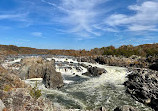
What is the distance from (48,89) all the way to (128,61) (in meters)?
38.5

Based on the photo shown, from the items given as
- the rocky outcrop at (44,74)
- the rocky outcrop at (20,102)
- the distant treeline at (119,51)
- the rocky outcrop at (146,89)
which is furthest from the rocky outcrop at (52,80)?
the distant treeline at (119,51)

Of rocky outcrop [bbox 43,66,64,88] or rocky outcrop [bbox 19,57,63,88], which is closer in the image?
rocky outcrop [bbox 43,66,64,88]

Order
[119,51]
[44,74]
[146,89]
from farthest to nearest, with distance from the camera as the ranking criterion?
[119,51]
[44,74]
[146,89]

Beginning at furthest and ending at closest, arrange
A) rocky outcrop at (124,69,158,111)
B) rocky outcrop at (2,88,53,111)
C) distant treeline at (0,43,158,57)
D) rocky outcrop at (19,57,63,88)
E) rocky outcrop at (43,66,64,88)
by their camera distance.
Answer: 1. distant treeline at (0,43,158,57)
2. rocky outcrop at (19,57,63,88)
3. rocky outcrop at (43,66,64,88)
4. rocky outcrop at (124,69,158,111)
5. rocky outcrop at (2,88,53,111)

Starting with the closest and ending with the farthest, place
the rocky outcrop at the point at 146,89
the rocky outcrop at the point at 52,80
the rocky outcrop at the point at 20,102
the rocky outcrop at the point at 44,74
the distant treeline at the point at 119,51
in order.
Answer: the rocky outcrop at the point at 20,102 < the rocky outcrop at the point at 146,89 < the rocky outcrop at the point at 52,80 < the rocky outcrop at the point at 44,74 < the distant treeline at the point at 119,51

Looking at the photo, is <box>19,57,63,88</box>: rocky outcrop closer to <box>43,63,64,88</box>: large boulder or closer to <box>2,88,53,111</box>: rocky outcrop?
<box>43,63,64,88</box>: large boulder

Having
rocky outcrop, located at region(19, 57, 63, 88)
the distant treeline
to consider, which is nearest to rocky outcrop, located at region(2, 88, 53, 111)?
rocky outcrop, located at region(19, 57, 63, 88)

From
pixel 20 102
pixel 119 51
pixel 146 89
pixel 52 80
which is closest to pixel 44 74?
pixel 52 80

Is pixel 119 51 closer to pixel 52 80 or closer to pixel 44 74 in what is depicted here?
pixel 44 74

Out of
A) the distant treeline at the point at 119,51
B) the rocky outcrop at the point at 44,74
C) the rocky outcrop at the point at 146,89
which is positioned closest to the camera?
the rocky outcrop at the point at 146,89

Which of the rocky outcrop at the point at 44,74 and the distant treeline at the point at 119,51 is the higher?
the distant treeline at the point at 119,51

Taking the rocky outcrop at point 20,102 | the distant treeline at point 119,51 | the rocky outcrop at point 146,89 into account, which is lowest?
the rocky outcrop at point 146,89

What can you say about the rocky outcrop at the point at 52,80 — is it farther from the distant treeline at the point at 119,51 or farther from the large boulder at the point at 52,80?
the distant treeline at the point at 119,51

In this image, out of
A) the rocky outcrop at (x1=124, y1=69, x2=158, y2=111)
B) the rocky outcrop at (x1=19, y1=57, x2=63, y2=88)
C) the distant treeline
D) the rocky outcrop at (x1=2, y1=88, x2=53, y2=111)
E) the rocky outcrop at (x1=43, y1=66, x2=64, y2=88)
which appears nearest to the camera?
the rocky outcrop at (x1=2, y1=88, x2=53, y2=111)
